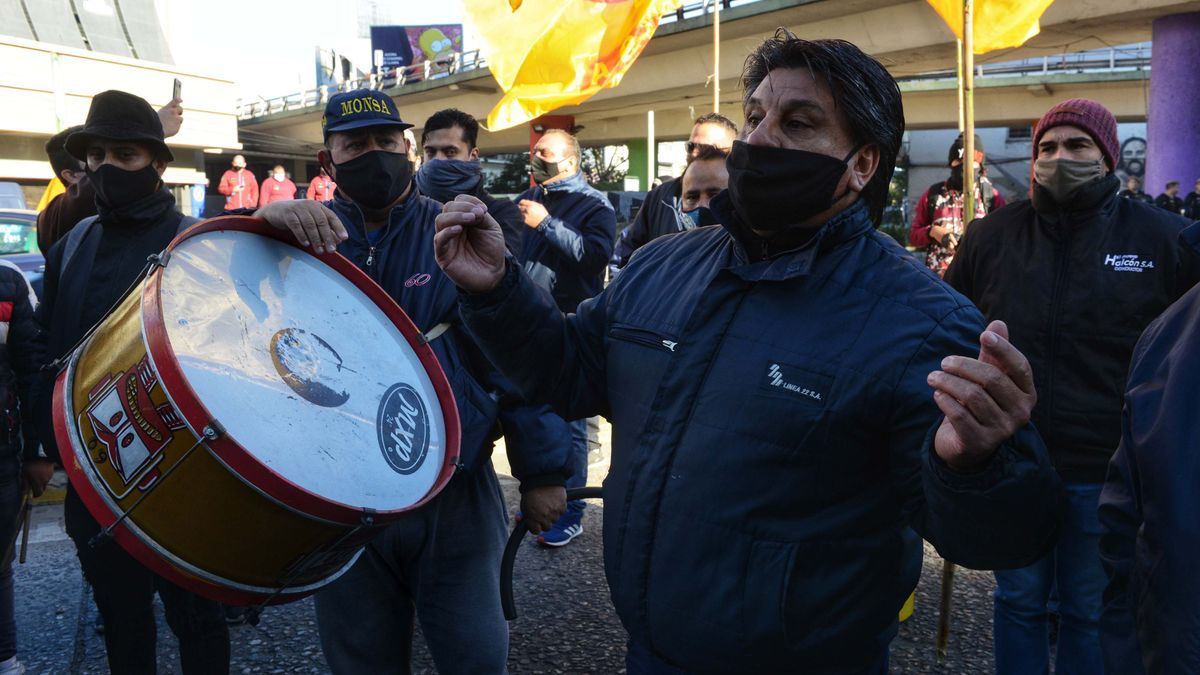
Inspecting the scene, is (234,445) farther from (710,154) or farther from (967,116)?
(967,116)

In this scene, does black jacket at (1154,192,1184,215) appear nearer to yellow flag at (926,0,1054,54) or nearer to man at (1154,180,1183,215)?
man at (1154,180,1183,215)

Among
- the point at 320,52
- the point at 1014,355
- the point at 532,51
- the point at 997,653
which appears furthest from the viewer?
the point at 320,52

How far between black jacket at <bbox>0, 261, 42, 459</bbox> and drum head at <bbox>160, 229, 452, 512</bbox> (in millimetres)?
1445

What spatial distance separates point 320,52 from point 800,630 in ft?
240

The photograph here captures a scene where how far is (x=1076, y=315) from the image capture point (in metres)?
2.94

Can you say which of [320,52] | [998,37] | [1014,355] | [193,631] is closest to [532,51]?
[998,37]

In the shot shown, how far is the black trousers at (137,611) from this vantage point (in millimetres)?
2701

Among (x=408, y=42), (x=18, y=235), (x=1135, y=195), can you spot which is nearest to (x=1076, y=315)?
(x=18, y=235)

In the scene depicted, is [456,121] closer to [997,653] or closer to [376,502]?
[376,502]

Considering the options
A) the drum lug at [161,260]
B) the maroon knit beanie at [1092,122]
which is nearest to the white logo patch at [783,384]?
the drum lug at [161,260]

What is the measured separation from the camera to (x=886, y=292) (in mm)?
1590

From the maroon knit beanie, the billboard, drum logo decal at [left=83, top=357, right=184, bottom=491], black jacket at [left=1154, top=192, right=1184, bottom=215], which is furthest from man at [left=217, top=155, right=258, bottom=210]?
the billboard

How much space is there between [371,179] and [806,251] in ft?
4.68

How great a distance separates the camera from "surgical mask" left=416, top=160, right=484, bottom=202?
4.12 metres
